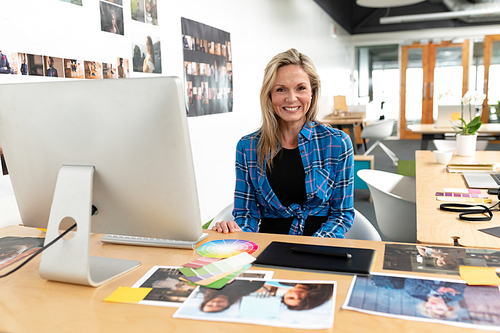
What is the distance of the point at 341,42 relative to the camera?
9.62 meters

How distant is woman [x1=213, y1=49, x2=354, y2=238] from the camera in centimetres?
173

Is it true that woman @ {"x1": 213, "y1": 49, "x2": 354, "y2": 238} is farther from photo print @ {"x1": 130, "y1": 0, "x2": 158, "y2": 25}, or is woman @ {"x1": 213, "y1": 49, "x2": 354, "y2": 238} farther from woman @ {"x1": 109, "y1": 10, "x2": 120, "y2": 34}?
photo print @ {"x1": 130, "y1": 0, "x2": 158, "y2": 25}

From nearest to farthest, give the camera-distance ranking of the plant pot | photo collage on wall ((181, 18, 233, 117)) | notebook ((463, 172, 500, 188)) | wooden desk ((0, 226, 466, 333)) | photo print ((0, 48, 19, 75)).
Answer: wooden desk ((0, 226, 466, 333)), photo print ((0, 48, 19, 75)), notebook ((463, 172, 500, 188)), the plant pot, photo collage on wall ((181, 18, 233, 117))

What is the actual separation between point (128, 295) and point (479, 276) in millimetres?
840

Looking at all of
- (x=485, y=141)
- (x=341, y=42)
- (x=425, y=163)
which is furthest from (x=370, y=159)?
(x=341, y=42)

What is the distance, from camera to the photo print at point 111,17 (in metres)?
2.33

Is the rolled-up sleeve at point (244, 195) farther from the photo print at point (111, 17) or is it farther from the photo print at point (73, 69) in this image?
the photo print at point (111, 17)

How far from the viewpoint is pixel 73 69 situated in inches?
83.2

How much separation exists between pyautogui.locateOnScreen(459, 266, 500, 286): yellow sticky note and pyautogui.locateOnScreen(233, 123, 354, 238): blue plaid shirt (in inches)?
27.2

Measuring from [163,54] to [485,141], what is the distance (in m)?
3.78

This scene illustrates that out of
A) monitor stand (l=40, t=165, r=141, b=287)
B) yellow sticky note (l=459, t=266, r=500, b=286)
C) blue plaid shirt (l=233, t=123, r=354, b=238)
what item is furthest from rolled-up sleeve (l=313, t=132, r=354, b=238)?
monitor stand (l=40, t=165, r=141, b=287)

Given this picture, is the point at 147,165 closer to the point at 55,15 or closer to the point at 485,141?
the point at 55,15

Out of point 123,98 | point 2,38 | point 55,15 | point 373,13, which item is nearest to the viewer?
point 123,98

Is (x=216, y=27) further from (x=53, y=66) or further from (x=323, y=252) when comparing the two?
(x=323, y=252)
